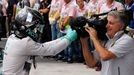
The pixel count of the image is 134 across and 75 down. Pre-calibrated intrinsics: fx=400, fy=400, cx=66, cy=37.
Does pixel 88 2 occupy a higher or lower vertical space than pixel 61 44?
higher

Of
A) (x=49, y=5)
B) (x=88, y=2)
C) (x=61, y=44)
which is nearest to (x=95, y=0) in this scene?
(x=88, y=2)

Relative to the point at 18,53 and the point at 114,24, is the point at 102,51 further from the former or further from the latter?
the point at 18,53

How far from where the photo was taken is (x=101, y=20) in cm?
347

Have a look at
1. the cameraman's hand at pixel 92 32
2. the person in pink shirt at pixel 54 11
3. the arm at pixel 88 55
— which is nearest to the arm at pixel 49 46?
the arm at pixel 88 55

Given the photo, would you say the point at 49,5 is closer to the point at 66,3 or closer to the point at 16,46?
the point at 66,3

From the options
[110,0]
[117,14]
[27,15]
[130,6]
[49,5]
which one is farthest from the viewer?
[49,5]

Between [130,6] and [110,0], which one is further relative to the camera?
[130,6]

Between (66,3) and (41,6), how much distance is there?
1.20 meters

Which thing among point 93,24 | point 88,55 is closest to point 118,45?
point 93,24

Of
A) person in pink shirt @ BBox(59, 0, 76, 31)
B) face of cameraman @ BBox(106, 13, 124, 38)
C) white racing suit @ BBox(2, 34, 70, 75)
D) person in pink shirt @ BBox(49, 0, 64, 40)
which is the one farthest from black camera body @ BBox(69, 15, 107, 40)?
person in pink shirt @ BBox(49, 0, 64, 40)

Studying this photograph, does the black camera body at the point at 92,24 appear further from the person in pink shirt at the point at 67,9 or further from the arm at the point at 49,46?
the person in pink shirt at the point at 67,9

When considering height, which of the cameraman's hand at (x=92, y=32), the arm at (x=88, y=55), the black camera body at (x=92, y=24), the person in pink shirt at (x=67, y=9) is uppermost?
the person in pink shirt at (x=67, y=9)

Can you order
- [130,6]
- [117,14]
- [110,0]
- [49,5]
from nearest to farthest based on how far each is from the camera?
[117,14]
[110,0]
[130,6]
[49,5]

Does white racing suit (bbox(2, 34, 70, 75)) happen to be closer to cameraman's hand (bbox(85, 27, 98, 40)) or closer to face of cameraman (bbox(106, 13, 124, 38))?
cameraman's hand (bbox(85, 27, 98, 40))
